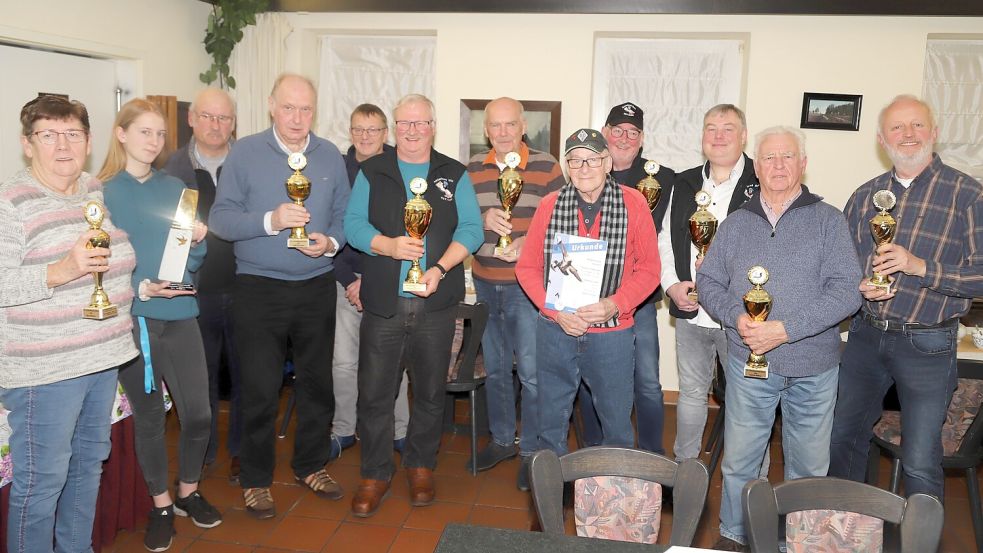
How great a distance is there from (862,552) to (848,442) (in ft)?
5.17

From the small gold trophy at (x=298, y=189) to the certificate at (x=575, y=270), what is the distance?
119 cm

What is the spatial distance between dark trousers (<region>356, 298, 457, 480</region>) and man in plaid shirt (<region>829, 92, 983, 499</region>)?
1.97m

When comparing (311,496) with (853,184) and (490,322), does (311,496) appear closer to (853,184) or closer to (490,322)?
(490,322)

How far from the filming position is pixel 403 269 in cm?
359

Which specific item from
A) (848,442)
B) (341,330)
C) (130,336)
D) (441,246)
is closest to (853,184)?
(848,442)

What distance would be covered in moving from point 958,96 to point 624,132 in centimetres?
305

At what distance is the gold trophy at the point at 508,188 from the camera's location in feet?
12.5

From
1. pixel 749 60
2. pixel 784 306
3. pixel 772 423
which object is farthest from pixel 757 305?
pixel 749 60

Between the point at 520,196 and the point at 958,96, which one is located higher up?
the point at 958,96

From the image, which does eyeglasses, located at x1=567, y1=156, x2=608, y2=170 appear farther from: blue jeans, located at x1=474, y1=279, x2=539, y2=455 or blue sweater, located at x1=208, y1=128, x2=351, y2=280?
blue sweater, located at x1=208, y1=128, x2=351, y2=280

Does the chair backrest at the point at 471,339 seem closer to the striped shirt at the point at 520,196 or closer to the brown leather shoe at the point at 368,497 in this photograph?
the striped shirt at the point at 520,196

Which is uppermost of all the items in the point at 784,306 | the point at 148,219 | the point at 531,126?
the point at 531,126

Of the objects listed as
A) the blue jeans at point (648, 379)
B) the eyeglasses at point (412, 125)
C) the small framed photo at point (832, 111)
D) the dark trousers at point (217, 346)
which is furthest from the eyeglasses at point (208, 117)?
the small framed photo at point (832, 111)

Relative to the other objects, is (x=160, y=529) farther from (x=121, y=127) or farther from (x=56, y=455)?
(x=121, y=127)
